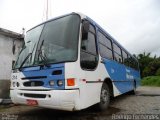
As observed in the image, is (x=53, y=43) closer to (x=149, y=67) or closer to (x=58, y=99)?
(x=58, y=99)

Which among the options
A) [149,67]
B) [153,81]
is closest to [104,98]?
[153,81]

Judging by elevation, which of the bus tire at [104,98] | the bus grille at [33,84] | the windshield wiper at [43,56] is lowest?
the bus tire at [104,98]

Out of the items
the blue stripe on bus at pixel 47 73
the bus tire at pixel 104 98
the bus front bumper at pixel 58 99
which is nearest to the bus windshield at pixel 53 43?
the blue stripe on bus at pixel 47 73

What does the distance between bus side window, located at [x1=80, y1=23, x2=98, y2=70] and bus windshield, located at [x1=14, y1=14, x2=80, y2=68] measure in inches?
10.5

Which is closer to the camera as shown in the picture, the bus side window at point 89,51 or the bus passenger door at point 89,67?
the bus passenger door at point 89,67

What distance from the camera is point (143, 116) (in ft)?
19.1

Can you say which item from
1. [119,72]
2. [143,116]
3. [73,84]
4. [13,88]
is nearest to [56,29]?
[73,84]

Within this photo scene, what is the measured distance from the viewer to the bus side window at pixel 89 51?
5.42 metres

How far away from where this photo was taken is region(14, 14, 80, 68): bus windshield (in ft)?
17.0

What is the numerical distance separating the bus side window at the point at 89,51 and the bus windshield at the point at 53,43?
A: 10.5 inches

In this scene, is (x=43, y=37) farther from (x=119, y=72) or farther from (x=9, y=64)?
(x=9, y=64)

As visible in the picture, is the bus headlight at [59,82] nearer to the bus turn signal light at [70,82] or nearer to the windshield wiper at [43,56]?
the bus turn signal light at [70,82]

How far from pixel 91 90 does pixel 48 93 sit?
48.0 inches

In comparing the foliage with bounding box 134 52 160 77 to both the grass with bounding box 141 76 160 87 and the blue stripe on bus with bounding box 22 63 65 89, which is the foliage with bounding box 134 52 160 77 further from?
the blue stripe on bus with bounding box 22 63 65 89
